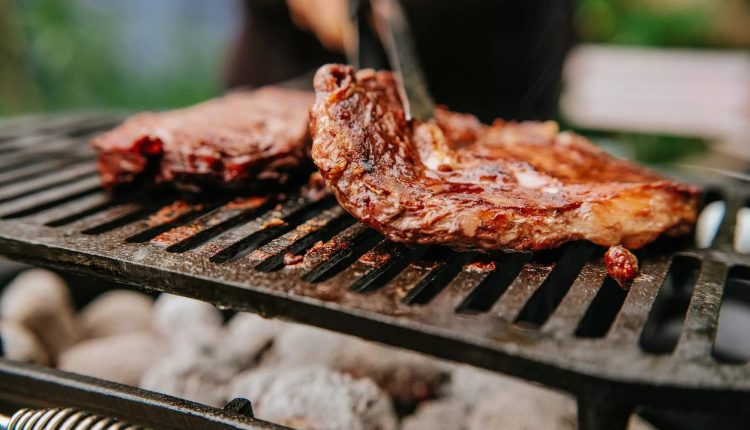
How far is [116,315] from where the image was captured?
3117 millimetres

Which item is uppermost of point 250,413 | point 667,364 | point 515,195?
point 515,195

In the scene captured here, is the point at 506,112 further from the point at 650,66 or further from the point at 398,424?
the point at 650,66

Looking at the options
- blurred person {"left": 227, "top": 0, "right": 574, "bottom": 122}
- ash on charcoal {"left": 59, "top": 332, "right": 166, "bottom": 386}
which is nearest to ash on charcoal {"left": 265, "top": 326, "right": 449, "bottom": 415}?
ash on charcoal {"left": 59, "top": 332, "right": 166, "bottom": 386}

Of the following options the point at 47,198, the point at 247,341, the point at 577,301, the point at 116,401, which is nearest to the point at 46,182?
the point at 47,198

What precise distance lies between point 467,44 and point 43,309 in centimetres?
292

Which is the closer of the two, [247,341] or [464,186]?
[464,186]

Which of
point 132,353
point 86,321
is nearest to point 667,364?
point 132,353

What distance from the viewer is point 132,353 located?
103 inches

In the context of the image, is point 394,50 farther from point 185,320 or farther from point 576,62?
point 576,62

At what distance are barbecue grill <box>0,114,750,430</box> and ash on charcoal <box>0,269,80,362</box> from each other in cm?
65

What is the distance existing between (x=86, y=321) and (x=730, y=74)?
25.6 feet

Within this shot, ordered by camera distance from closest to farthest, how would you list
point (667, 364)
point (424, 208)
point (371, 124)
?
1. point (667, 364)
2. point (424, 208)
3. point (371, 124)

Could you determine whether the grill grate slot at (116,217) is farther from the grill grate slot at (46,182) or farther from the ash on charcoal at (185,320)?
the ash on charcoal at (185,320)

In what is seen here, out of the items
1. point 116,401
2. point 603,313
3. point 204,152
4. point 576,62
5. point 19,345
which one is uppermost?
point 204,152
